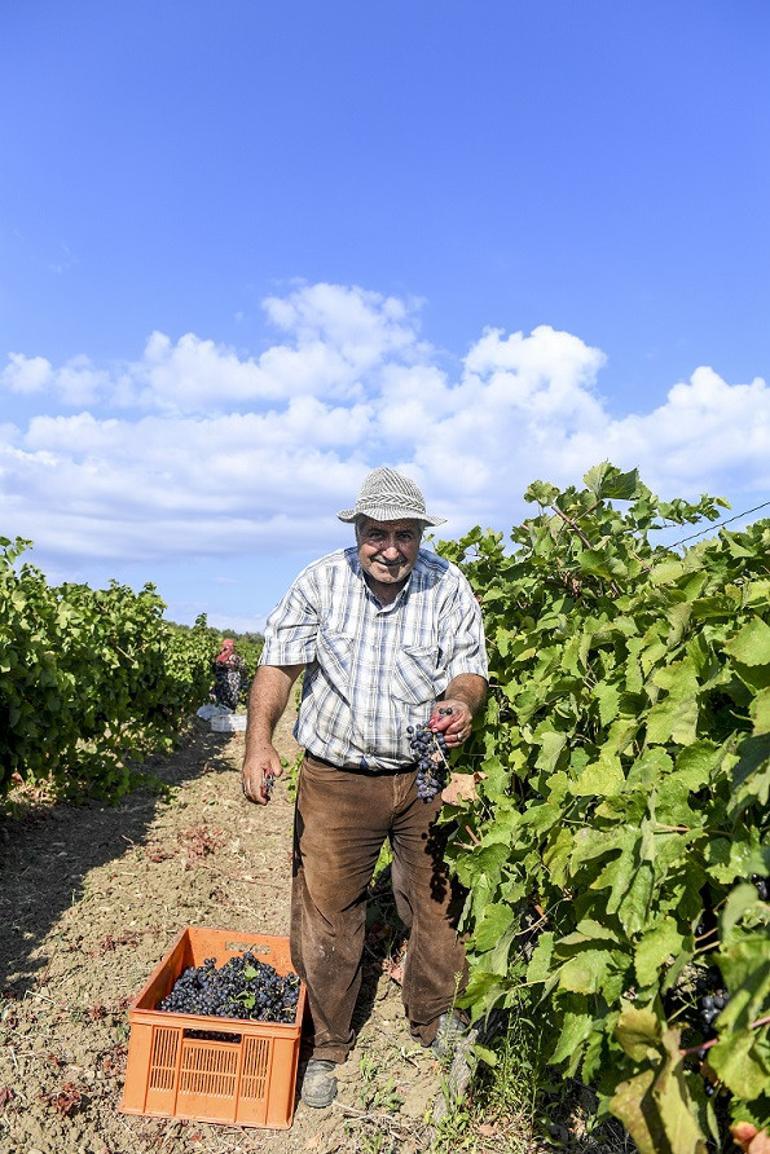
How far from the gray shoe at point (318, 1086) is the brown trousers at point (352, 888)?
7 cm

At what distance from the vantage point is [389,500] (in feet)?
12.1

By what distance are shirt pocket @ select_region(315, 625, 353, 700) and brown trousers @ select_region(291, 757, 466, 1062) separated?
0.38m

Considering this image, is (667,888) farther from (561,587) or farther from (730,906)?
(561,587)

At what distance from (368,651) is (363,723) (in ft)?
0.96

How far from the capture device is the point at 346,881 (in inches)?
152

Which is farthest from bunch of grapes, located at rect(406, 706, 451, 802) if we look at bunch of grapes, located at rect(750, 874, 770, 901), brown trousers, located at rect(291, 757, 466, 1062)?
bunch of grapes, located at rect(750, 874, 770, 901)

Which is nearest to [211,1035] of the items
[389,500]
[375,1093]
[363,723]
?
[375,1093]

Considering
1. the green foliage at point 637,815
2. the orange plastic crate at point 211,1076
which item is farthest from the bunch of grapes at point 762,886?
the orange plastic crate at point 211,1076

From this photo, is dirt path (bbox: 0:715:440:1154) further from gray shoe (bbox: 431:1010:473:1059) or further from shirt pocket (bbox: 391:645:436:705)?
shirt pocket (bbox: 391:645:436:705)

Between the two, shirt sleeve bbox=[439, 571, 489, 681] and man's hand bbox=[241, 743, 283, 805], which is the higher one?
shirt sleeve bbox=[439, 571, 489, 681]

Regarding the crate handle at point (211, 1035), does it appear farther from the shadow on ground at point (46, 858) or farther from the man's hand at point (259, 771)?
the shadow on ground at point (46, 858)

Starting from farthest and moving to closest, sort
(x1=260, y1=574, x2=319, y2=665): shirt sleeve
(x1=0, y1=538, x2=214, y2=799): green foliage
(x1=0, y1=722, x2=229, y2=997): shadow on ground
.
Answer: (x1=0, y1=538, x2=214, y2=799): green foliage < (x1=0, y1=722, x2=229, y2=997): shadow on ground < (x1=260, y1=574, x2=319, y2=665): shirt sleeve

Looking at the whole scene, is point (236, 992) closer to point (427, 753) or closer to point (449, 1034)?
point (449, 1034)

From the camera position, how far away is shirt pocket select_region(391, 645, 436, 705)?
3697 mm
